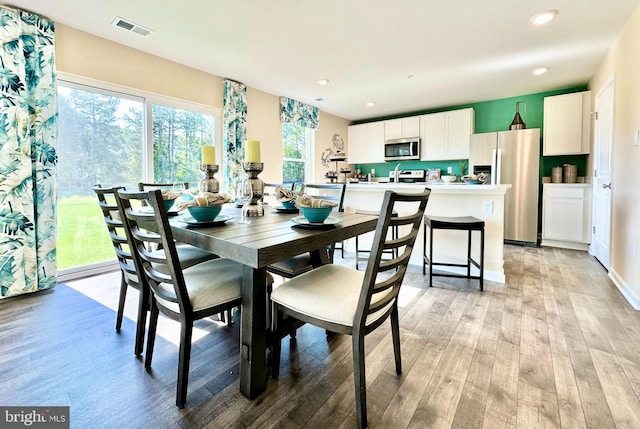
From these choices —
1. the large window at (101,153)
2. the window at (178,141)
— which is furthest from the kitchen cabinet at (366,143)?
the large window at (101,153)

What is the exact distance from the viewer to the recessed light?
249 cm

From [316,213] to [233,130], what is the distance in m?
3.23

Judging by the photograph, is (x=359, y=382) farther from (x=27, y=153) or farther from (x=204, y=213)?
(x=27, y=153)

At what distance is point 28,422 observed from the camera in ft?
4.08

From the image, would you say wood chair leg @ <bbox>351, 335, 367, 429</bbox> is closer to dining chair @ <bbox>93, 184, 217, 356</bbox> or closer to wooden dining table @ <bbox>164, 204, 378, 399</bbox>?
wooden dining table @ <bbox>164, 204, 378, 399</bbox>

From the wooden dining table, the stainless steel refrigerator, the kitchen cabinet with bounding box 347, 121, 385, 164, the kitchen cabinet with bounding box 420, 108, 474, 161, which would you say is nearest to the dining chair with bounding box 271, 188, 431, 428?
the wooden dining table

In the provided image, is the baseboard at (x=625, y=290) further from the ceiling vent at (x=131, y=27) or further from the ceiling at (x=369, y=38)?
the ceiling vent at (x=131, y=27)

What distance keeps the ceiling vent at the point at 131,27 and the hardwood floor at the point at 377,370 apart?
2.48 metres

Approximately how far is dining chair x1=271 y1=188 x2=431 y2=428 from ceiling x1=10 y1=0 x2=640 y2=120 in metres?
2.11

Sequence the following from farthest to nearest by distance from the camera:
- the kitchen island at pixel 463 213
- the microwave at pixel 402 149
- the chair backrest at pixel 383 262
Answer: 1. the microwave at pixel 402 149
2. the kitchen island at pixel 463 213
3. the chair backrest at pixel 383 262

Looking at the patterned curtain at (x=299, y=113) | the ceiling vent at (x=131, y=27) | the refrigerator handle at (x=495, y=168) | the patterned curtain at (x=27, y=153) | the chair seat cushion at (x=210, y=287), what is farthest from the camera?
the patterned curtain at (x=299, y=113)

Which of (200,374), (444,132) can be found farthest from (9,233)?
(444,132)

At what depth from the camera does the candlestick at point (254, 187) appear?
172 cm

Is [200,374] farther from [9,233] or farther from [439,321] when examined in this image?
[9,233]
